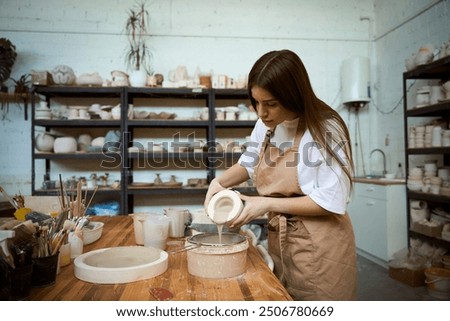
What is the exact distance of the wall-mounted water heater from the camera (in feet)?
14.2

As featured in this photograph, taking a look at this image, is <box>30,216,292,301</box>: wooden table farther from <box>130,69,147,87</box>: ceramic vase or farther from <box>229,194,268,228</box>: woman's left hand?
<box>130,69,147,87</box>: ceramic vase

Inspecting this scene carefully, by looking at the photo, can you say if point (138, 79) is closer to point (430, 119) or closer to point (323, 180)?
point (323, 180)

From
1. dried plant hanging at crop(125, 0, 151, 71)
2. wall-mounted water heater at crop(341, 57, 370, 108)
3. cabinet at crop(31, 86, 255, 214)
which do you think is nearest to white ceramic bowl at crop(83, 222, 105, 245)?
cabinet at crop(31, 86, 255, 214)

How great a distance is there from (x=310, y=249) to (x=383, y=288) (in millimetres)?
2201

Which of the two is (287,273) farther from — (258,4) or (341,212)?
(258,4)

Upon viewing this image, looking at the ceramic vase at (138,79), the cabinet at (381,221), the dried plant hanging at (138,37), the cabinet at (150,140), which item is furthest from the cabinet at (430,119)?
the dried plant hanging at (138,37)

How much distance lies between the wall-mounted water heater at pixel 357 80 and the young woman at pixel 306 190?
3.32m

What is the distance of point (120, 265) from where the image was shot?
1141 mm

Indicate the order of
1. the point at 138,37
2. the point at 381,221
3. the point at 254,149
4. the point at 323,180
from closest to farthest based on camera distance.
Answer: the point at 323,180 < the point at 254,149 < the point at 381,221 < the point at 138,37

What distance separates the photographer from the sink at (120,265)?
99cm

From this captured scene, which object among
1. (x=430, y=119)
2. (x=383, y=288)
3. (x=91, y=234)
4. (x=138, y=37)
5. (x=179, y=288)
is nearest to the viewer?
(x=179, y=288)

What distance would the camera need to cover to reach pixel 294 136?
142 centimetres

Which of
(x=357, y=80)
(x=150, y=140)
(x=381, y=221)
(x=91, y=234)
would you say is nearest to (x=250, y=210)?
(x=91, y=234)

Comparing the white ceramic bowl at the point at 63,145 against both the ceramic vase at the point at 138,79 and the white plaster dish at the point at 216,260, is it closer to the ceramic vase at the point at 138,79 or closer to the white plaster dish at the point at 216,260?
the ceramic vase at the point at 138,79
